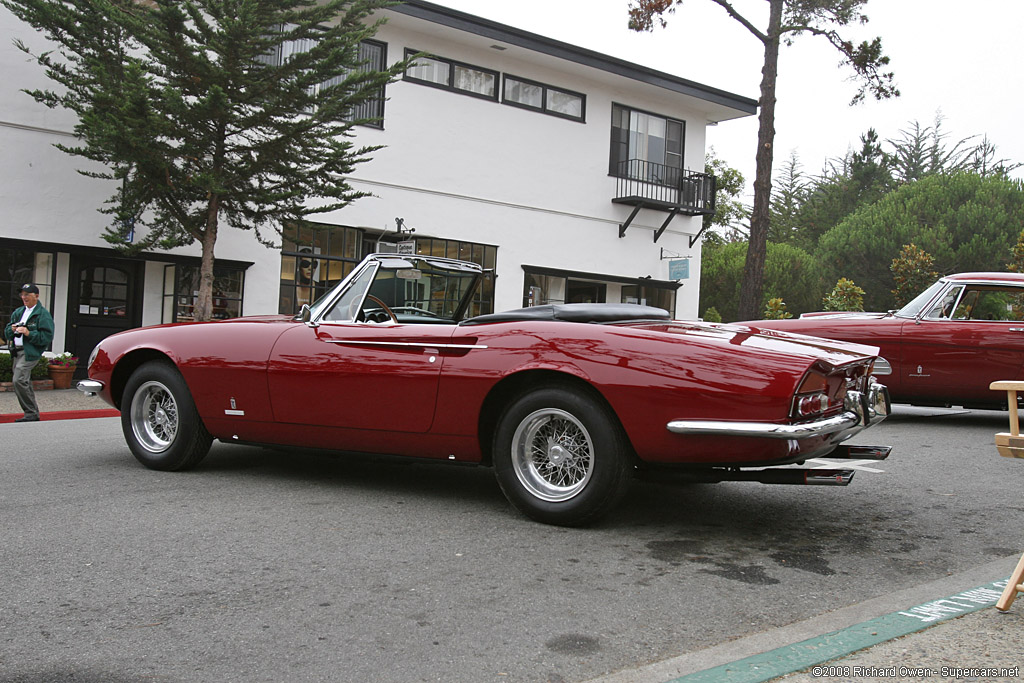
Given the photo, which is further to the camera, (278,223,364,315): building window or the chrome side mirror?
(278,223,364,315): building window

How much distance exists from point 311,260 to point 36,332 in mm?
7275

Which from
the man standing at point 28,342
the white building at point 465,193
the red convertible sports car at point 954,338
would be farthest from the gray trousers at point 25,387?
the red convertible sports car at point 954,338

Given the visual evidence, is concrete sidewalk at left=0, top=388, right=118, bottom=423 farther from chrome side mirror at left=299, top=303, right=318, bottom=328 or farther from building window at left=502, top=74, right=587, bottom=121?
building window at left=502, top=74, right=587, bottom=121

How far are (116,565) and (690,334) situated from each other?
2.84 meters

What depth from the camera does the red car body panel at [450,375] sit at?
3951mm

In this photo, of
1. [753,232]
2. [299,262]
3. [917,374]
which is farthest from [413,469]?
[753,232]

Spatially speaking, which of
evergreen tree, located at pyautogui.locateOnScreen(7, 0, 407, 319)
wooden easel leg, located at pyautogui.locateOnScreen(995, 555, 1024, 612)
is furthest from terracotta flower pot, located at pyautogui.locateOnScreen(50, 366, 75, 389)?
wooden easel leg, located at pyautogui.locateOnScreen(995, 555, 1024, 612)

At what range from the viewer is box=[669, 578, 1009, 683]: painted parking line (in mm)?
2633

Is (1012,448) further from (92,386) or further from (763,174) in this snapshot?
(763,174)

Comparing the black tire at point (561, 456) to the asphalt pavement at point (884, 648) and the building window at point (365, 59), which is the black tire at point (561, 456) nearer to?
the asphalt pavement at point (884, 648)

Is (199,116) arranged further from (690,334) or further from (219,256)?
(690,334)

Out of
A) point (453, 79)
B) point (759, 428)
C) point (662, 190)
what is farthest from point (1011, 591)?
point (662, 190)

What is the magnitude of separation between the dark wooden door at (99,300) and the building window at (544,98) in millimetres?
9308

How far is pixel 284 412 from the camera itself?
518 cm
